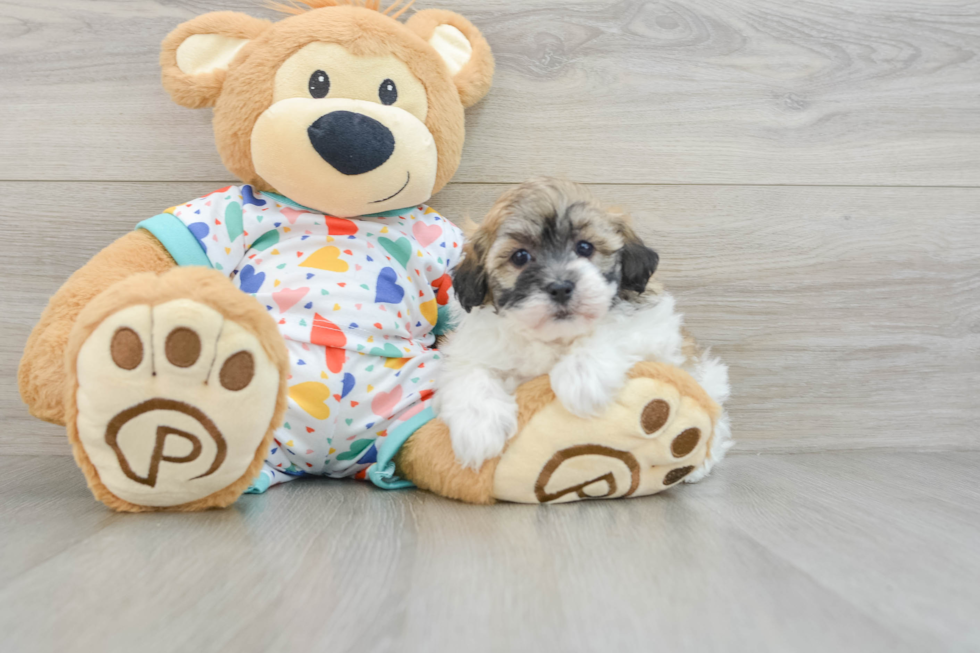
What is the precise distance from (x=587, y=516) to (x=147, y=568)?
0.72 metres

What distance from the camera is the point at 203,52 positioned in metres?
1.47

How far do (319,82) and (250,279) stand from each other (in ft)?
1.51

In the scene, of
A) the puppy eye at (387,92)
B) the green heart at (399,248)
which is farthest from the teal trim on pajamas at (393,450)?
the puppy eye at (387,92)

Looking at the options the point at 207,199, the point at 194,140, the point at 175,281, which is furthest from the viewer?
the point at 194,140

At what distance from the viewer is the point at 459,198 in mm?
1805

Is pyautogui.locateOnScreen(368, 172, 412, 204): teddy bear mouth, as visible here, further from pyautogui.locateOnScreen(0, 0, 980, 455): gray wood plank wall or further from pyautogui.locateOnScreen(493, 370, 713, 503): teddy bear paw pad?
pyautogui.locateOnScreen(493, 370, 713, 503): teddy bear paw pad

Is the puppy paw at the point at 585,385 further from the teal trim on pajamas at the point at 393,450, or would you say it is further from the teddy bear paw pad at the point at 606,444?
the teal trim on pajamas at the point at 393,450

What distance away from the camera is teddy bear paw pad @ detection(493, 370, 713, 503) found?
1240 mm

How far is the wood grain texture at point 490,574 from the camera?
0.74m

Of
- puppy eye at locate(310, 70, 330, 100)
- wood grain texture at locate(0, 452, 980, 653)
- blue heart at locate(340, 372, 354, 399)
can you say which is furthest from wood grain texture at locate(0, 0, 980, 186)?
wood grain texture at locate(0, 452, 980, 653)

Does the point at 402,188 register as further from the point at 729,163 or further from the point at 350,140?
the point at 729,163

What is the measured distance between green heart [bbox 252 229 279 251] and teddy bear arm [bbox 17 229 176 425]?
10.2 inches

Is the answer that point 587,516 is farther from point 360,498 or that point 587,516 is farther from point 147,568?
point 147,568

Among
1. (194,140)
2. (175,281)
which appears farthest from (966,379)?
(194,140)
